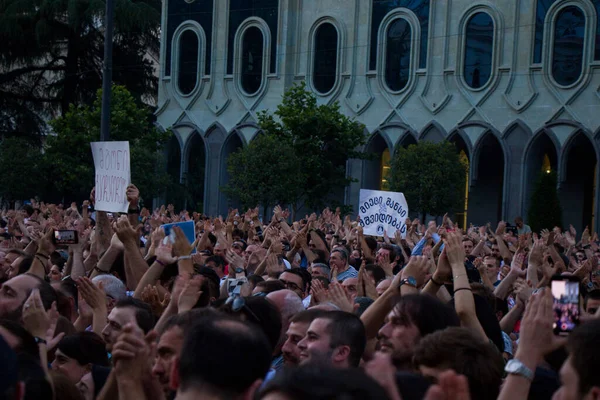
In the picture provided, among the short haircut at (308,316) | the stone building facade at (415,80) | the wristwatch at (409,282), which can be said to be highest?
the stone building facade at (415,80)

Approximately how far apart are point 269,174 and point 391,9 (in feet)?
33.4

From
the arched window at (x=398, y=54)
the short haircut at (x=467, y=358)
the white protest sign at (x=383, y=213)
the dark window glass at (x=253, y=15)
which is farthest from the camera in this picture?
the dark window glass at (x=253, y=15)

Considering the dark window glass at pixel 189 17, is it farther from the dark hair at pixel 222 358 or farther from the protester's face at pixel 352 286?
the dark hair at pixel 222 358

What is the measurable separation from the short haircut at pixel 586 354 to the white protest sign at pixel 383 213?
11796 mm

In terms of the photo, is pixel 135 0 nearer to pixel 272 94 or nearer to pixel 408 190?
pixel 272 94

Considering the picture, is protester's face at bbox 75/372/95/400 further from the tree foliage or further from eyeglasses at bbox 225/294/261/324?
the tree foliage

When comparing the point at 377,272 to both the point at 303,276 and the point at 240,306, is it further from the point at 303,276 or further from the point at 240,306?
the point at 240,306

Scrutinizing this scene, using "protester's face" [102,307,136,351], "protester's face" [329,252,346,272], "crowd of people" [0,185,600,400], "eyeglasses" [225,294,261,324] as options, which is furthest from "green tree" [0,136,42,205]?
"eyeglasses" [225,294,261,324]

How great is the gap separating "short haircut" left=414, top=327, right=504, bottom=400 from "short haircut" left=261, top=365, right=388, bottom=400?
4.77 ft

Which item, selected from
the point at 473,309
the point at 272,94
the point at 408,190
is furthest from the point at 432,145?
the point at 473,309

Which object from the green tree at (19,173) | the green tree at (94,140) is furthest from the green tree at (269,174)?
the green tree at (19,173)

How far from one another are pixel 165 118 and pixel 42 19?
732cm

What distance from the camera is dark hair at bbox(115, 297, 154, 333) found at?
5213mm

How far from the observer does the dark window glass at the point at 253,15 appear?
39906 millimetres
